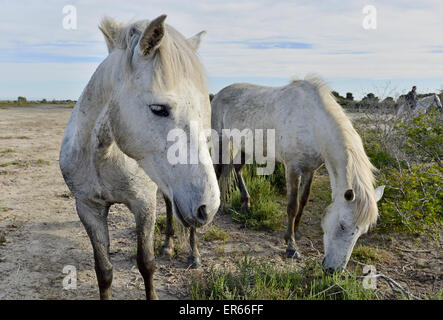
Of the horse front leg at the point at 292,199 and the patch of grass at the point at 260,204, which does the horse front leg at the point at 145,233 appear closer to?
the horse front leg at the point at 292,199

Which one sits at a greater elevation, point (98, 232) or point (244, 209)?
point (98, 232)

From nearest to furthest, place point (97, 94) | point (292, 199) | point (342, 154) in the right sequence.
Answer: point (97, 94)
point (342, 154)
point (292, 199)

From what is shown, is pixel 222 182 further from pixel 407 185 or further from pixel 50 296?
pixel 50 296

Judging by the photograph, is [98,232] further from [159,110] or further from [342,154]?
[342,154]

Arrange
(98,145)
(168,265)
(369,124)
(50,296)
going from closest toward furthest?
(98,145) < (50,296) < (168,265) < (369,124)

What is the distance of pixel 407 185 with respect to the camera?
4344 millimetres

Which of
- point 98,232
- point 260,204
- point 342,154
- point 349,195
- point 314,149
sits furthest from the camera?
point 260,204

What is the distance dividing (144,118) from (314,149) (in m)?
2.87

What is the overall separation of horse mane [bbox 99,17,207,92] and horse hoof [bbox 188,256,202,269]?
96.3 inches

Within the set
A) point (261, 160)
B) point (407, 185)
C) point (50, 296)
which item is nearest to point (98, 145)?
point (50, 296)

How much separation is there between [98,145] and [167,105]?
0.81 meters

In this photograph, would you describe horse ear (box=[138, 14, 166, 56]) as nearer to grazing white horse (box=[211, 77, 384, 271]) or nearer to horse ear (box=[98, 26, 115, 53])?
horse ear (box=[98, 26, 115, 53])

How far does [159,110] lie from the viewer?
1504 millimetres

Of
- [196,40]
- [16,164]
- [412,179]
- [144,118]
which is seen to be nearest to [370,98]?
Result: [412,179]
